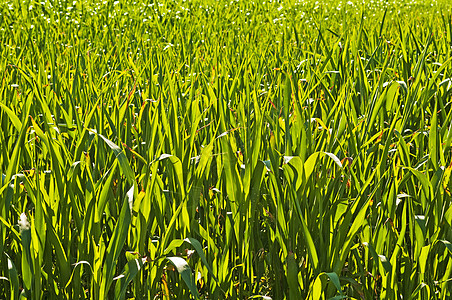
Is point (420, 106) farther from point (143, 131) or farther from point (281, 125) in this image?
point (143, 131)

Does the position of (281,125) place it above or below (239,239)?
above

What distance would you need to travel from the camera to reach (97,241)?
1.15m

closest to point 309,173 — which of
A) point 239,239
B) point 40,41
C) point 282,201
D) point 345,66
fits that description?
point 282,201

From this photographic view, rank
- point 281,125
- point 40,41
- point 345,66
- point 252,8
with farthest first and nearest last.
Result: point 252,8
point 40,41
point 345,66
point 281,125

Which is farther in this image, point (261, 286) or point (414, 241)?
point (261, 286)

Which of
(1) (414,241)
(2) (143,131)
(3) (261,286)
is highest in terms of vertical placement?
(2) (143,131)

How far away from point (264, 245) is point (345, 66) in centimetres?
117

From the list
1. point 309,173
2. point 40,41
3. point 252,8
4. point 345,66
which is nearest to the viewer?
point 309,173

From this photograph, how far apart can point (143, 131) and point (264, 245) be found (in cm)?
51

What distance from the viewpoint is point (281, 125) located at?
5.32 ft

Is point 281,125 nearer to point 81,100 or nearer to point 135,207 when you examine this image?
point 135,207

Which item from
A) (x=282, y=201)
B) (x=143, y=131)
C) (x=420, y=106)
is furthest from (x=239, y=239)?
(x=420, y=106)

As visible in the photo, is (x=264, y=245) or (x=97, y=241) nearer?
(x=97, y=241)

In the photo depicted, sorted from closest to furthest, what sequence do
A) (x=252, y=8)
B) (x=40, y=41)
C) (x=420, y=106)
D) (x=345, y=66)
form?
(x=420, y=106) < (x=345, y=66) < (x=40, y=41) < (x=252, y=8)
